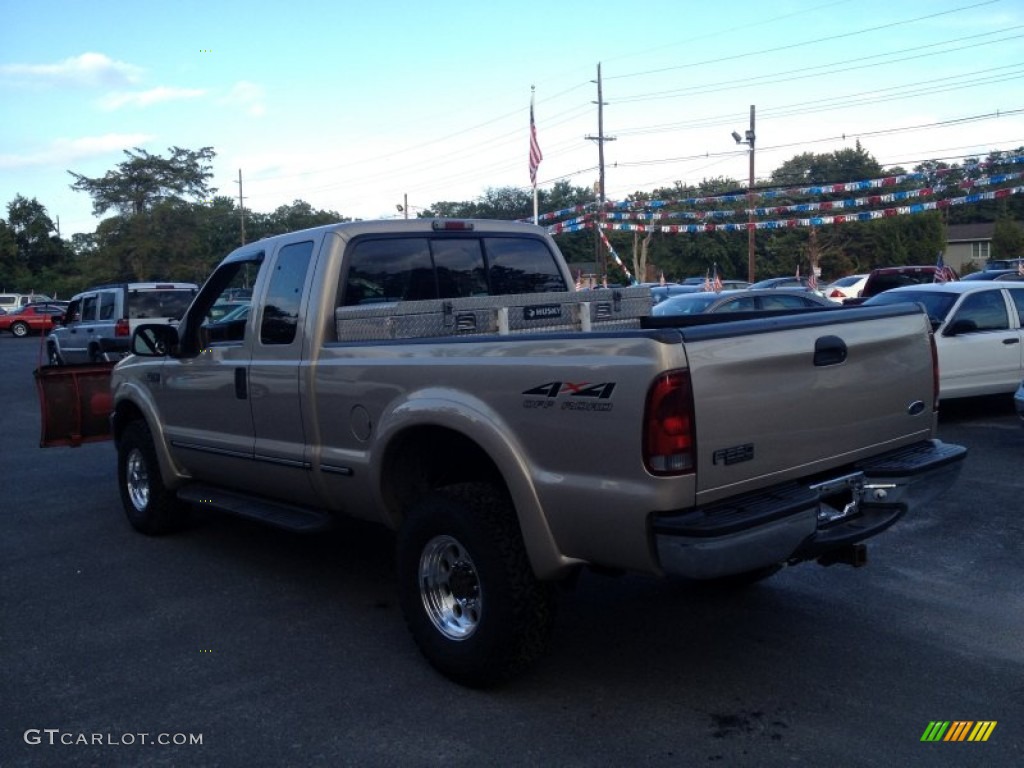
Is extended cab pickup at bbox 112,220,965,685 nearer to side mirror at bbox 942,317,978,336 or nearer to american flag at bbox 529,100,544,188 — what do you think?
side mirror at bbox 942,317,978,336

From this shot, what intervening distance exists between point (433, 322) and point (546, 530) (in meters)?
1.62

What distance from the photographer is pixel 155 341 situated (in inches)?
259

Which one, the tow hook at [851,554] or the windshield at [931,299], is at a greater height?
the windshield at [931,299]

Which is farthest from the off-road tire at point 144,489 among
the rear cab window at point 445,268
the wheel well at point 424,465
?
the wheel well at point 424,465

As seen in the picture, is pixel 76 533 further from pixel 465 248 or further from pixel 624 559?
pixel 624 559

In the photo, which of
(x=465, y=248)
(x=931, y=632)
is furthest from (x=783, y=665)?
(x=465, y=248)

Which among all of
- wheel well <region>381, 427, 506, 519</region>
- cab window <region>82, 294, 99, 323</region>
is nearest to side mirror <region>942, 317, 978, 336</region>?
wheel well <region>381, 427, 506, 519</region>

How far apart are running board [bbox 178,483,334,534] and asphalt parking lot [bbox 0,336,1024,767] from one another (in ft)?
1.53

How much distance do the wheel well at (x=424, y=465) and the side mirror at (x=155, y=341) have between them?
2309 millimetres

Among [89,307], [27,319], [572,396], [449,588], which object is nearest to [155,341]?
[449,588]

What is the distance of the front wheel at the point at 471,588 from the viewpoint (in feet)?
13.2

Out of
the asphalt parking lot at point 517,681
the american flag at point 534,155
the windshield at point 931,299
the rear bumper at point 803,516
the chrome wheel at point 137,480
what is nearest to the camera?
the rear bumper at point 803,516

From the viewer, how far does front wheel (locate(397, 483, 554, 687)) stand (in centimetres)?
404

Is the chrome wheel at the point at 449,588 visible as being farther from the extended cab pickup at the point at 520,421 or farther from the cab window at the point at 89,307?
the cab window at the point at 89,307
